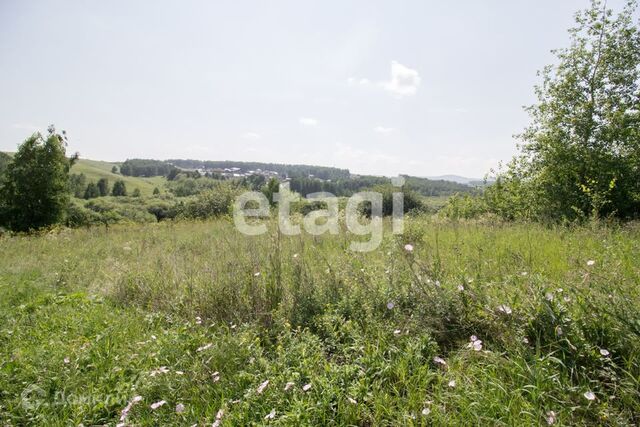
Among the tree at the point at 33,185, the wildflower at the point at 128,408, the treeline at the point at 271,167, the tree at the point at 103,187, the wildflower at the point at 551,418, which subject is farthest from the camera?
the treeline at the point at 271,167

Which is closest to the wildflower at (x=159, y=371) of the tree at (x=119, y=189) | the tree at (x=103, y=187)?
the tree at (x=119, y=189)

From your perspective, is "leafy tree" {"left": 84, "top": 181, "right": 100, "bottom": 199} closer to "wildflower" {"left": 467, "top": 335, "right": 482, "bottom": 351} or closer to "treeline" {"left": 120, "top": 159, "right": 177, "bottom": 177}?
"treeline" {"left": 120, "top": 159, "right": 177, "bottom": 177}

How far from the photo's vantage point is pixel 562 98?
1080 centimetres

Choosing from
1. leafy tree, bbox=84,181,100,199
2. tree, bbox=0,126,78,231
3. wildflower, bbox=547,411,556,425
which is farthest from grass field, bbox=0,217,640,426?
leafy tree, bbox=84,181,100,199

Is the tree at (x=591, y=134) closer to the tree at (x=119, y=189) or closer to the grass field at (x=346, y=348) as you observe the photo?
the grass field at (x=346, y=348)

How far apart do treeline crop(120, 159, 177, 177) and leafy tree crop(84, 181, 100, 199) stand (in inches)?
1859

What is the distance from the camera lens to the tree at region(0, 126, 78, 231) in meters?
23.5

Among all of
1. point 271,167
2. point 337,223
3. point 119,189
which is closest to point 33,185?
point 337,223

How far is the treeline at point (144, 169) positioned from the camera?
126 m

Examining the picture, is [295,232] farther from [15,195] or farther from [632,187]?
[15,195]

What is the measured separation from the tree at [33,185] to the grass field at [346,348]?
26462 millimetres

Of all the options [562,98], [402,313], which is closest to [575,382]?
[402,313]

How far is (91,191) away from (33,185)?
60.1m

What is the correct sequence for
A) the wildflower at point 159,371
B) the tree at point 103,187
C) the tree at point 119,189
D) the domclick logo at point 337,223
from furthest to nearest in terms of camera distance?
1. the tree at point 119,189
2. the tree at point 103,187
3. the domclick logo at point 337,223
4. the wildflower at point 159,371
